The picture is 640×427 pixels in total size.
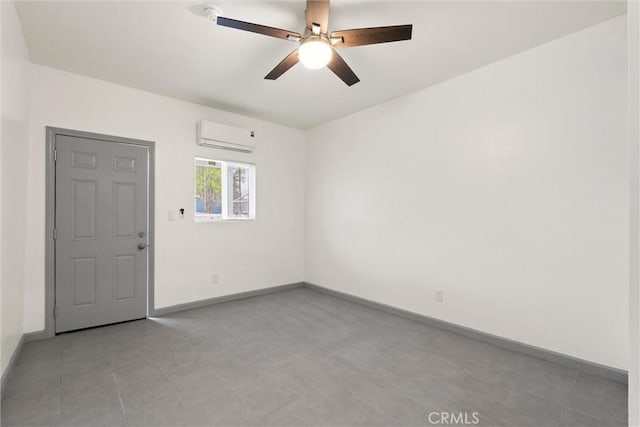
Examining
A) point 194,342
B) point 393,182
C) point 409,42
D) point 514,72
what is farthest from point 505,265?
point 194,342

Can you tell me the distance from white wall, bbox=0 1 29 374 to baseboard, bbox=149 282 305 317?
1.33 m

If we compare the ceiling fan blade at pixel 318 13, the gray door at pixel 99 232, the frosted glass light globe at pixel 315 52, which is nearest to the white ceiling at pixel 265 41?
the ceiling fan blade at pixel 318 13

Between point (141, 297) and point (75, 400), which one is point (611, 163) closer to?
point (75, 400)

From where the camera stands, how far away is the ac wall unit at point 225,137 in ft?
13.5

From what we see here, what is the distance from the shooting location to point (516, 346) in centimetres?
288

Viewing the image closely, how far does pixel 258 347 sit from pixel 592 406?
2.62 meters

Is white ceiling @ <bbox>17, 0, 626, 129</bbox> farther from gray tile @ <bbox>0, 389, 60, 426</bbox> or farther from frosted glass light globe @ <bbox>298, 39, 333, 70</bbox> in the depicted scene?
gray tile @ <bbox>0, 389, 60, 426</bbox>

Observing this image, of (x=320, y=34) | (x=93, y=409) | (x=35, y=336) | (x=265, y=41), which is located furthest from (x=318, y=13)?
(x=35, y=336)

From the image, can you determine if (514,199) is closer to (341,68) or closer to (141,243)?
(341,68)

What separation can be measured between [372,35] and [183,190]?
3.09 m

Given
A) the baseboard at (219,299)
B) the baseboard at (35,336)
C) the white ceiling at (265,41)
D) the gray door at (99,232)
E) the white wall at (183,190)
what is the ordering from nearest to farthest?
1. the white ceiling at (265,41)
2. the baseboard at (35,336)
3. the white wall at (183,190)
4. the gray door at (99,232)
5. the baseboard at (219,299)

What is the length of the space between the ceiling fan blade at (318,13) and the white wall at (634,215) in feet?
5.92

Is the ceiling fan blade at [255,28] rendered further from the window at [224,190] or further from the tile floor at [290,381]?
the tile floor at [290,381]

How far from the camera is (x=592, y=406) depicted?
6.82 feet
